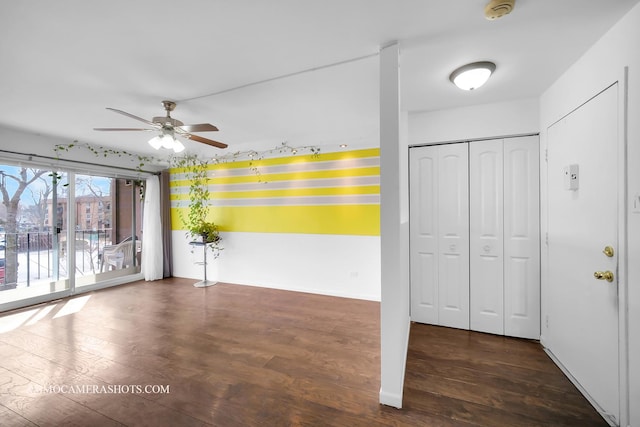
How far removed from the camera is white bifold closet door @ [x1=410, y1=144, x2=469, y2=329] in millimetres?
2910

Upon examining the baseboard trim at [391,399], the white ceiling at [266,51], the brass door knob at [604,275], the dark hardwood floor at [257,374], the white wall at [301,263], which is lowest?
the dark hardwood floor at [257,374]

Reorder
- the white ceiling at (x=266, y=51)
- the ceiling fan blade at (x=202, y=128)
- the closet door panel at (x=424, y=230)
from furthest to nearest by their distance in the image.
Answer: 1. the closet door panel at (x=424, y=230)
2. the ceiling fan blade at (x=202, y=128)
3. the white ceiling at (x=266, y=51)

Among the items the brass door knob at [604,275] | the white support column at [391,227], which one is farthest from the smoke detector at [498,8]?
the brass door knob at [604,275]

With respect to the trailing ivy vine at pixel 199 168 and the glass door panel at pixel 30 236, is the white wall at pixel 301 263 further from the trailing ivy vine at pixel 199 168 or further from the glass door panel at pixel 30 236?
the glass door panel at pixel 30 236

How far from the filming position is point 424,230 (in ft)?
10.00

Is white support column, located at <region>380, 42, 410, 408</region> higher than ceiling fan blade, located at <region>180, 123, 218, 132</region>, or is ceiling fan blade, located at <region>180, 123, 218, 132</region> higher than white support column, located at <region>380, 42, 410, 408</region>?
ceiling fan blade, located at <region>180, 123, 218, 132</region>

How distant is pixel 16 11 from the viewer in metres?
1.51

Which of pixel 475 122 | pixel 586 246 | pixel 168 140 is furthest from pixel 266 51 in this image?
pixel 586 246

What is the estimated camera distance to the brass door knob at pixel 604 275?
1647mm

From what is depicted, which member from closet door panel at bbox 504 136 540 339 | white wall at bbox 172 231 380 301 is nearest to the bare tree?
white wall at bbox 172 231 380 301

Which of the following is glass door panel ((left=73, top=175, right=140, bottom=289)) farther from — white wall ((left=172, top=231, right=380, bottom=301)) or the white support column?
the white support column

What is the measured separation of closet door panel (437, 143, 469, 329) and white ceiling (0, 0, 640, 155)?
0.65 meters

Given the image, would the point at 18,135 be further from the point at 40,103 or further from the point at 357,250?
the point at 357,250

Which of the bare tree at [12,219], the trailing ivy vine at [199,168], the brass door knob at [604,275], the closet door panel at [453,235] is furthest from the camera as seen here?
the trailing ivy vine at [199,168]
